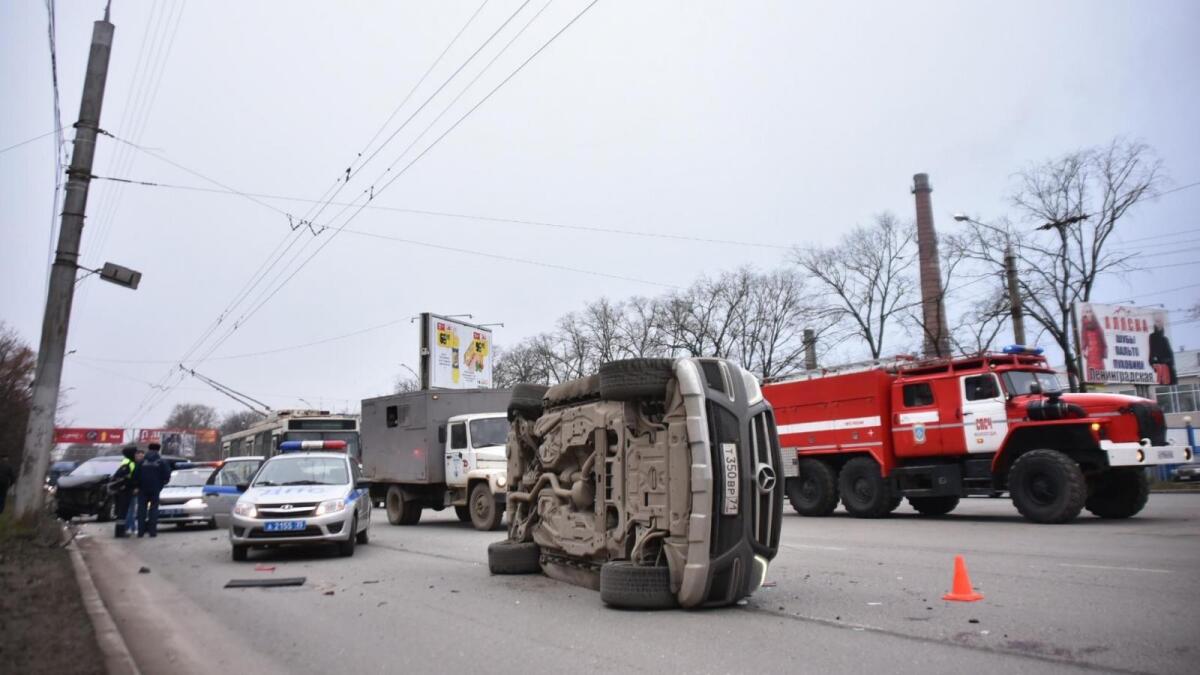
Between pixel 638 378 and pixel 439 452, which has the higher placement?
pixel 638 378

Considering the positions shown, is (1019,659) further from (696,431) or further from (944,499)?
(944,499)

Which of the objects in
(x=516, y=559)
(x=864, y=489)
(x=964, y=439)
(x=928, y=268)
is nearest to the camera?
(x=516, y=559)

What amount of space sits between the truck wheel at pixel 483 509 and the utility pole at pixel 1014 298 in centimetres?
2240

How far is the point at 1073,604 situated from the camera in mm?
6902

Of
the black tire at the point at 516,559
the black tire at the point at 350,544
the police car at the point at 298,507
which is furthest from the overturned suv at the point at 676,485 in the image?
the black tire at the point at 350,544

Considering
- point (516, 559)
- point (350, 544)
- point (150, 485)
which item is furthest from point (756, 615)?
point (150, 485)

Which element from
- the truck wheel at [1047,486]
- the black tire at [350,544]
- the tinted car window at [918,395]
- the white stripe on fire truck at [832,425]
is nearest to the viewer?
the black tire at [350,544]

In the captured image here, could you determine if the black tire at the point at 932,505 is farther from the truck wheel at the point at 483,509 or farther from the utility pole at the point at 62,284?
the utility pole at the point at 62,284

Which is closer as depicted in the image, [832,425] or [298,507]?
[298,507]

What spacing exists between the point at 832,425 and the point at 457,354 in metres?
28.5

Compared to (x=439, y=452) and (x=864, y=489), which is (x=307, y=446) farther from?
(x=864, y=489)

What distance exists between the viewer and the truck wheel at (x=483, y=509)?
1617 cm

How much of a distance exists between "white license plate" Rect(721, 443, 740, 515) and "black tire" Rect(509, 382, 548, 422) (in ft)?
11.4

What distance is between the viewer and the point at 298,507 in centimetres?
1172
